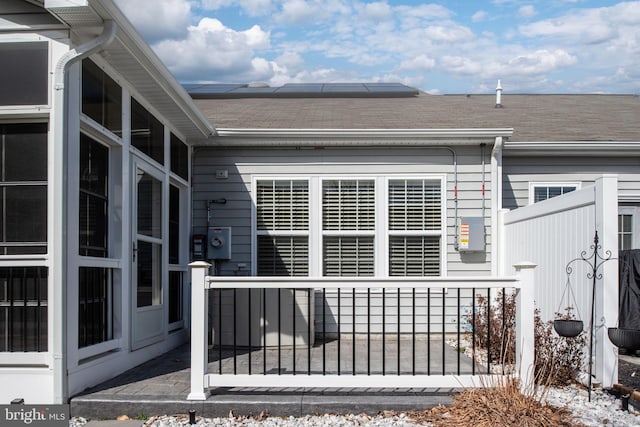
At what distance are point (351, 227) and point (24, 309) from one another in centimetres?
422

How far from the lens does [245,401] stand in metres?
4.05

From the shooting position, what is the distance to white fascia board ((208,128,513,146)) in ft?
23.2

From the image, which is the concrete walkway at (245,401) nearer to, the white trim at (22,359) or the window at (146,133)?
the white trim at (22,359)

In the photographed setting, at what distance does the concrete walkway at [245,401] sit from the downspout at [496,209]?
3191 millimetres

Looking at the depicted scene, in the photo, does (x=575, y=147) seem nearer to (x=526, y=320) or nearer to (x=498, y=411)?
(x=526, y=320)

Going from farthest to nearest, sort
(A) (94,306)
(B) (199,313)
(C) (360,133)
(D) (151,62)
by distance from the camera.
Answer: (C) (360,133) < (D) (151,62) < (A) (94,306) < (B) (199,313)

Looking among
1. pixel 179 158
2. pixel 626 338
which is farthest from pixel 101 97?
pixel 626 338

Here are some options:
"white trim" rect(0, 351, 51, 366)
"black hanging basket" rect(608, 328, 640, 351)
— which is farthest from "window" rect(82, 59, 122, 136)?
"black hanging basket" rect(608, 328, 640, 351)

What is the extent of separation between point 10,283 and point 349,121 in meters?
4.98

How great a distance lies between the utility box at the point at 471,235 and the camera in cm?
721

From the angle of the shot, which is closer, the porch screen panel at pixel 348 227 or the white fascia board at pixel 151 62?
the white fascia board at pixel 151 62

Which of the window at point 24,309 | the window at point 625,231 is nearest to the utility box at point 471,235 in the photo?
the window at point 625,231

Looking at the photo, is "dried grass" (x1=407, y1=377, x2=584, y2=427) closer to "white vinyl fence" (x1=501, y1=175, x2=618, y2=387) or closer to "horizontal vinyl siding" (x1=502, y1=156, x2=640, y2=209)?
"white vinyl fence" (x1=501, y1=175, x2=618, y2=387)

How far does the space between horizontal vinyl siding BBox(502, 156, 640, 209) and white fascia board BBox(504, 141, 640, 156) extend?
0.50 feet
